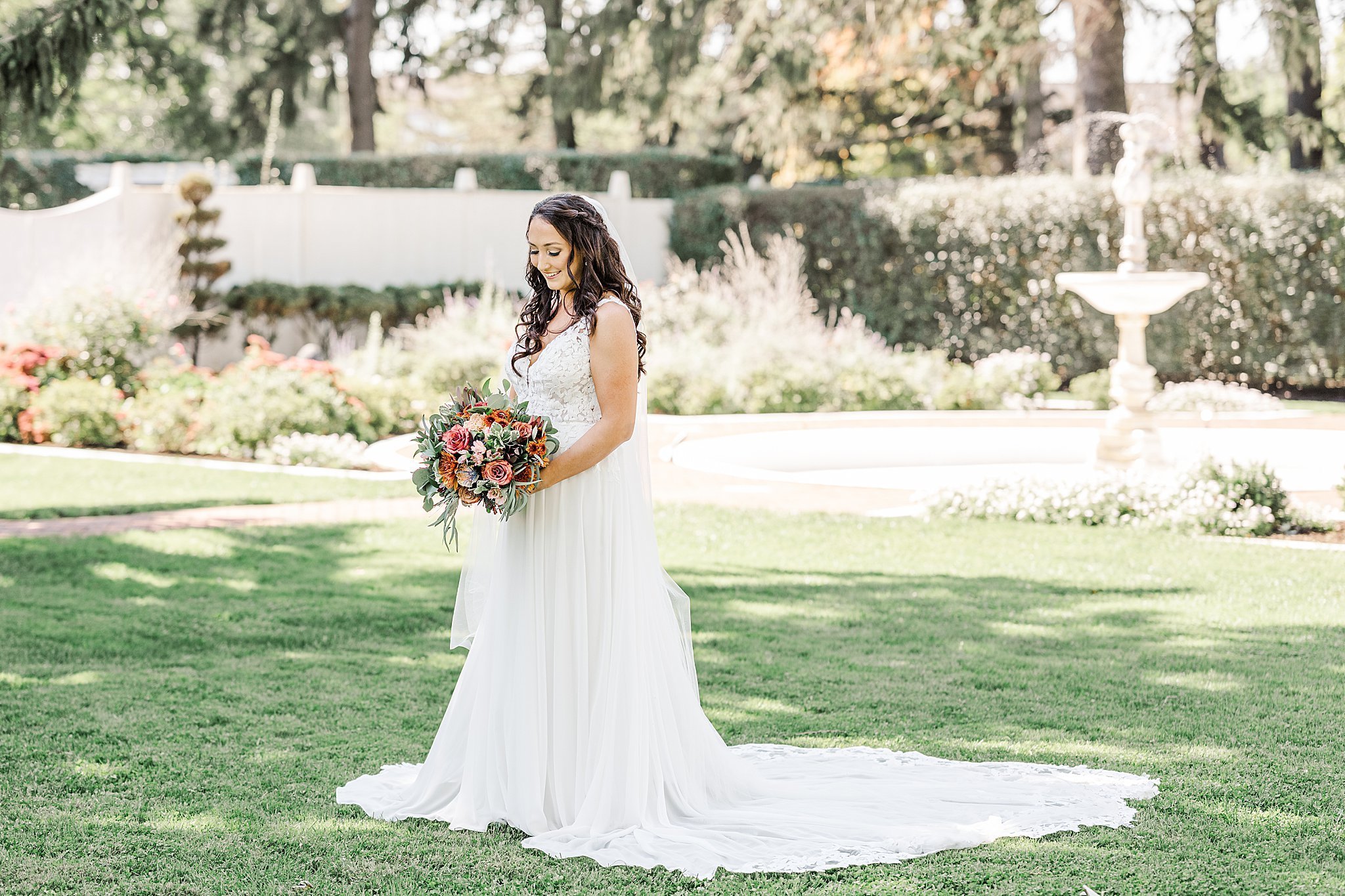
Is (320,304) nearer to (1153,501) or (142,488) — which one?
(142,488)

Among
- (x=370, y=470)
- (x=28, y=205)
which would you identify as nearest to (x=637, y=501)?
(x=370, y=470)

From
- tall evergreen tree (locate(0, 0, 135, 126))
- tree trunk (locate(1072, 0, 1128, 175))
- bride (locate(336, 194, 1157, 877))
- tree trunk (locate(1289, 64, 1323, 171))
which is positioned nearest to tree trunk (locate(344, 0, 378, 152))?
tree trunk (locate(1072, 0, 1128, 175))

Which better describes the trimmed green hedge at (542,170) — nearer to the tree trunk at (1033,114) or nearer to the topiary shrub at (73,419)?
the tree trunk at (1033,114)

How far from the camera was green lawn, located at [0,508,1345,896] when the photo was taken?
3.56 m

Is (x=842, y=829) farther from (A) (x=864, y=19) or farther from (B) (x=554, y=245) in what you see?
(A) (x=864, y=19)

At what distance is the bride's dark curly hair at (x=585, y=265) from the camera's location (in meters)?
3.87

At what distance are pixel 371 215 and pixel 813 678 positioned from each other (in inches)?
590

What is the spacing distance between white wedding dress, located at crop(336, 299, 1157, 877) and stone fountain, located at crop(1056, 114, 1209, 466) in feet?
22.3

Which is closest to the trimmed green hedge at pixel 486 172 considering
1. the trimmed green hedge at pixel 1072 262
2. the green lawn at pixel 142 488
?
the trimmed green hedge at pixel 1072 262

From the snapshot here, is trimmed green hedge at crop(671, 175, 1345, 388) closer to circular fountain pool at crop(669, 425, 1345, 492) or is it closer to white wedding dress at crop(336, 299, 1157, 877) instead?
circular fountain pool at crop(669, 425, 1345, 492)

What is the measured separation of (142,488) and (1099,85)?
1344 centimetres

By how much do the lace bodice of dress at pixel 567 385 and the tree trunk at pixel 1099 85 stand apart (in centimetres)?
1553

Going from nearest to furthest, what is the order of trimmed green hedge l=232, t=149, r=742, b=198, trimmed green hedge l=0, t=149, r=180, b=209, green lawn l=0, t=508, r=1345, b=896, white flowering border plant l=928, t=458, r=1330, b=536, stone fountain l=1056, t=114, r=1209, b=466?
green lawn l=0, t=508, r=1345, b=896 → white flowering border plant l=928, t=458, r=1330, b=536 → stone fountain l=1056, t=114, r=1209, b=466 → trimmed green hedge l=232, t=149, r=742, b=198 → trimmed green hedge l=0, t=149, r=180, b=209

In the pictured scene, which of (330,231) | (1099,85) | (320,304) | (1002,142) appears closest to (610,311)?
(320,304)
